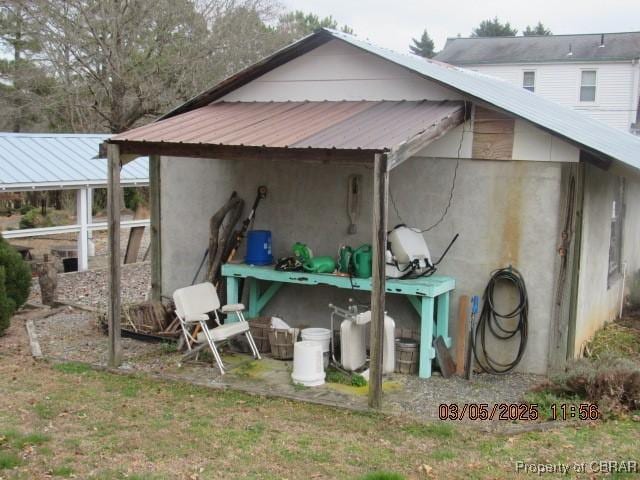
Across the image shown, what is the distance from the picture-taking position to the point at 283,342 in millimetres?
8711

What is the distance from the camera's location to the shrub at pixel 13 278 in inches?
397

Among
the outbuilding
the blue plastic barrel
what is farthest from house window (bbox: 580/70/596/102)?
the blue plastic barrel

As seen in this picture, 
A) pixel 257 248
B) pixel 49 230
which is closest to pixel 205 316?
pixel 257 248

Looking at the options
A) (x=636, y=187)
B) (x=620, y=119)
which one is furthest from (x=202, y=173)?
(x=620, y=119)

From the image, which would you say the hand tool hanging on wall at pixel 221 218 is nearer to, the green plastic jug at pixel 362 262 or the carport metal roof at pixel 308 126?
the carport metal roof at pixel 308 126

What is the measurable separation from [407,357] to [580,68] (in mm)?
26905

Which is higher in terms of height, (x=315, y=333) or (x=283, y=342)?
(x=315, y=333)

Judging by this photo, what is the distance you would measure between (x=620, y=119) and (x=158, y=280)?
81.7 ft

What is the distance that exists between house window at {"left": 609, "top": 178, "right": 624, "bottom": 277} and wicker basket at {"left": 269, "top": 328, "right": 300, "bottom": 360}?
15.9 ft

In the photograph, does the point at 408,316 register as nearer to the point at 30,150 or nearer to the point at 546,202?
the point at 546,202

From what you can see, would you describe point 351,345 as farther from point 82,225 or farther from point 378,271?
point 82,225

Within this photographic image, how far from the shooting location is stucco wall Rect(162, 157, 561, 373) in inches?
320

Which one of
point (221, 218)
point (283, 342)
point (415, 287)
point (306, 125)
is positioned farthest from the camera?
point (221, 218)
